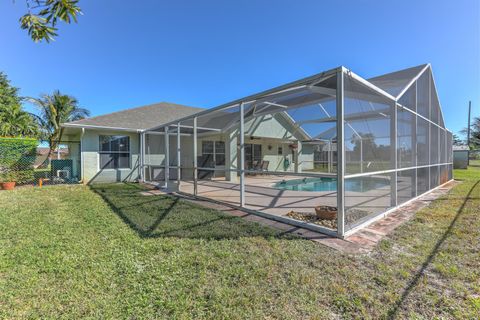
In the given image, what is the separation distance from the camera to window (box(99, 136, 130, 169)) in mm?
11000

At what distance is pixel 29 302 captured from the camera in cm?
223

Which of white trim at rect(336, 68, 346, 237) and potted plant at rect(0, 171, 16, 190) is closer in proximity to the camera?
white trim at rect(336, 68, 346, 237)

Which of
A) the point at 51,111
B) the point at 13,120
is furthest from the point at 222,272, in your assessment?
the point at 51,111

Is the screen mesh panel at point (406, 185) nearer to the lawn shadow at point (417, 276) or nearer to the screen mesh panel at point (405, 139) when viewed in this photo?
the screen mesh panel at point (405, 139)

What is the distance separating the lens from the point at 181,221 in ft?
16.1

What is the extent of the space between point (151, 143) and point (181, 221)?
8439 millimetres

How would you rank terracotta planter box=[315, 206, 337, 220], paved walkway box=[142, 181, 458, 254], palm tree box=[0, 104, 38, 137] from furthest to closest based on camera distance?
palm tree box=[0, 104, 38, 137], terracotta planter box=[315, 206, 337, 220], paved walkway box=[142, 181, 458, 254]

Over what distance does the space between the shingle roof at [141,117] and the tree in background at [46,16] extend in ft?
28.1

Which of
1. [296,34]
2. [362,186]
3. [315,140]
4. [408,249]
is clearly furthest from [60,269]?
[315,140]

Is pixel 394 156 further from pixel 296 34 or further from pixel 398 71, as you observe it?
pixel 296 34

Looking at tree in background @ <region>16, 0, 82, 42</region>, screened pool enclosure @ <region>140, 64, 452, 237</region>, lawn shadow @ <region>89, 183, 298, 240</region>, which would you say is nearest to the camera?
tree in background @ <region>16, 0, 82, 42</region>

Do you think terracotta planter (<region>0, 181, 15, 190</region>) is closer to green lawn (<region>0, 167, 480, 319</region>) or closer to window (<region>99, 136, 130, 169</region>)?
window (<region>99, 136, 130, 169</region>)

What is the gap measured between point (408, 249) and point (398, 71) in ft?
21.5

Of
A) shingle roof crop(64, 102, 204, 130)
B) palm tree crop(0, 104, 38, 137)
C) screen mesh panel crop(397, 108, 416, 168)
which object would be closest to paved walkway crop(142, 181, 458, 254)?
screen mesh panel crop(397, 108, 416, 168)
